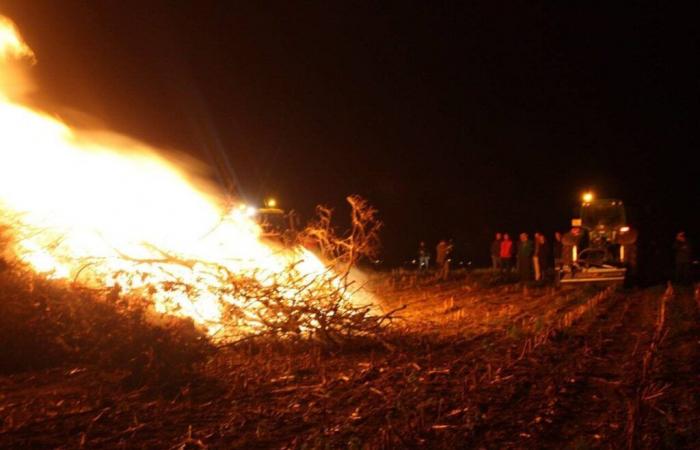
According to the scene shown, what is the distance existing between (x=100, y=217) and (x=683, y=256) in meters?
15.8

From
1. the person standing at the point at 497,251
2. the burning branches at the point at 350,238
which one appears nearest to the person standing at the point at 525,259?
the person standing at the point at 497,251

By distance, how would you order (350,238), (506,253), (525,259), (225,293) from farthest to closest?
(506,253), (525,259), (350,238), (225,293)

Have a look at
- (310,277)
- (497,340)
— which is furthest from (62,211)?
(497,340)

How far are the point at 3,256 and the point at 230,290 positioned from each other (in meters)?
3.22

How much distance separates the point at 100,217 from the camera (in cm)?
1009

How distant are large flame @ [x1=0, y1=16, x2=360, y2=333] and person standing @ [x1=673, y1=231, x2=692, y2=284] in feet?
40.7

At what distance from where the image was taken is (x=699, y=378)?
23.7 feet

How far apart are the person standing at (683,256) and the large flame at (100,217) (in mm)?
12415

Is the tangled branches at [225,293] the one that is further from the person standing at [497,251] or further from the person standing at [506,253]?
the person standing at [497,251]

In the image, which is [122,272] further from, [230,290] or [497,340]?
[497,340]

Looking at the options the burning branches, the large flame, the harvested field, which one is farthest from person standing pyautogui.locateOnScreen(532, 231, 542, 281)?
the large flame

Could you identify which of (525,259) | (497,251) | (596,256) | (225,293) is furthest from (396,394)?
(497,251)

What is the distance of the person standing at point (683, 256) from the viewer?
1861cm

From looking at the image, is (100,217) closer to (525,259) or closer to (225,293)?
(225,293)
